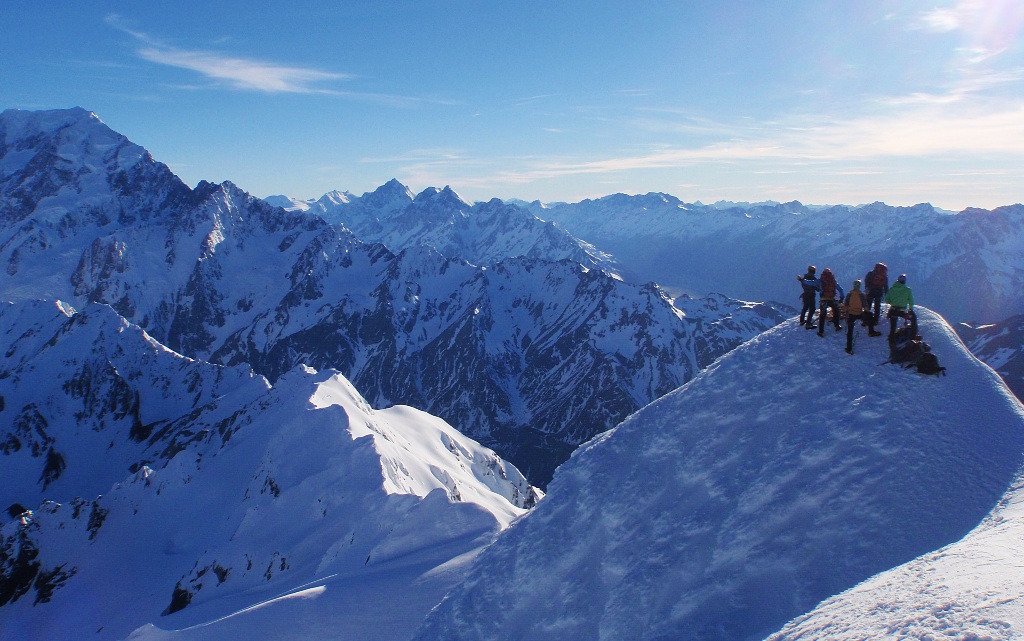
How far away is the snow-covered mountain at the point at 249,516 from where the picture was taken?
3438 centimetres

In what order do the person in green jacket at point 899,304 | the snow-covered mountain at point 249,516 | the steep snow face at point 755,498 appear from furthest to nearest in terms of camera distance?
the snow-covered mountain at point 249,516 → the person in green jacket at point 899,304 → the steep snow face at point 755,498

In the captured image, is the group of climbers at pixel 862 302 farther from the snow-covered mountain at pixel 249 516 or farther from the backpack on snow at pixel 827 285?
the snow-covered mountain at pixel 249 516

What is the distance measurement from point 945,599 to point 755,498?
604cm

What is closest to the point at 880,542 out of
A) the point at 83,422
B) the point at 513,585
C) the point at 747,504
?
the point at 747,504

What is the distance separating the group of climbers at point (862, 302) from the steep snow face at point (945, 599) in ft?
22.9

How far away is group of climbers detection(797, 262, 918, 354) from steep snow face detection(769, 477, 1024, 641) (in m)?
6.98

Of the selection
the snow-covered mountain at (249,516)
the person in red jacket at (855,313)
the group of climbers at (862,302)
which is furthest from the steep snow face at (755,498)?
the snow-covered mountain at (249,516)

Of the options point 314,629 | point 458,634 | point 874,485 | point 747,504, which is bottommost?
point 314,629

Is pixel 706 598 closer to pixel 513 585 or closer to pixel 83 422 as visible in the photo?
pixel 513 585

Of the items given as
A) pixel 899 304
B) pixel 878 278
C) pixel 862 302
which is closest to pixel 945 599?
pixel 899 304

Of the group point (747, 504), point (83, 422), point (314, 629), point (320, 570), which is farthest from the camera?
point (83, 422)

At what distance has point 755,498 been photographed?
15.7m

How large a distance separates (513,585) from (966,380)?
14.7 m

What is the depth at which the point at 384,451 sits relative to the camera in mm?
60281
